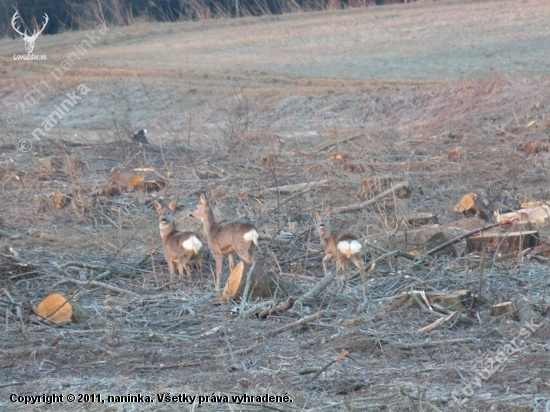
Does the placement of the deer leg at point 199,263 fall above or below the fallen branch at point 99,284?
below

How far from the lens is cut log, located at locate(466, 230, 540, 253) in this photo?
897cm

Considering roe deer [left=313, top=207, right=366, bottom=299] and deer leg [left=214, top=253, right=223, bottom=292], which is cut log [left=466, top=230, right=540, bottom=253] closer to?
roe deer [left=313, top=207, right=366, bottom=299]

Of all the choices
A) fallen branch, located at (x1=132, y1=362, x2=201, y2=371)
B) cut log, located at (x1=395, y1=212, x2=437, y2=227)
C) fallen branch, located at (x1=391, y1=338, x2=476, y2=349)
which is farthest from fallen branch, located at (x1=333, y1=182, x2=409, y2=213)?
fallen branch, located at (x1=132, y1=362, x2=201, y2=371)

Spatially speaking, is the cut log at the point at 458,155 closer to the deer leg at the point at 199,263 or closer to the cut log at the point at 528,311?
the deer leg at the point at 199,263

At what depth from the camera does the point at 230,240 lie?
9062 mm

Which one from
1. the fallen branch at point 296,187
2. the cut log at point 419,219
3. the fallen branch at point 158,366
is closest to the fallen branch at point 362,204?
the cut log at point 419,219

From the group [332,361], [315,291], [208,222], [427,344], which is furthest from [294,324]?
[208,222]

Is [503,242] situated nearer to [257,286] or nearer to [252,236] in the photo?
[252,236]

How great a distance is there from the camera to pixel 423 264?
862 cm

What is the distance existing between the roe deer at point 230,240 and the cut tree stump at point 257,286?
648 millimetres

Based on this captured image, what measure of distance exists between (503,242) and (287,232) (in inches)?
99.2

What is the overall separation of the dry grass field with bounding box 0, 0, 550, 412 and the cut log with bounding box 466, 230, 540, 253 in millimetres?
253

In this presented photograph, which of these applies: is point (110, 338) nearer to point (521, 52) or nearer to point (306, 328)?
point (306, 328)

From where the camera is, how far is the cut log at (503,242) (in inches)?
353
